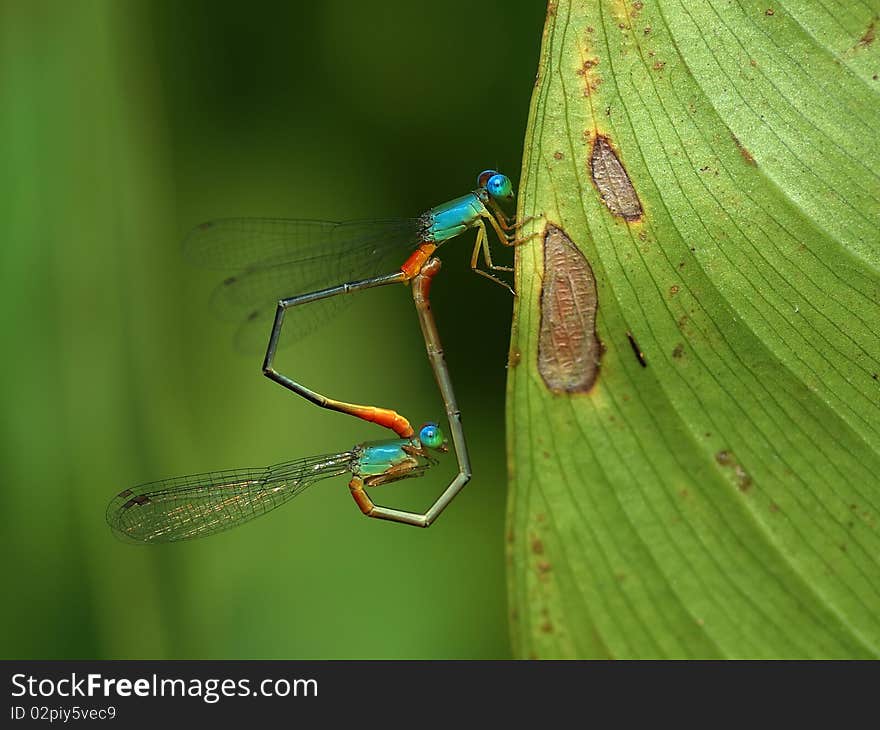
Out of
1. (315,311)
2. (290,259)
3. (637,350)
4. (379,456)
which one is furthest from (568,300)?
(290,259)

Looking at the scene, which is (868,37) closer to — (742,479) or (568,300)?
(568,300)

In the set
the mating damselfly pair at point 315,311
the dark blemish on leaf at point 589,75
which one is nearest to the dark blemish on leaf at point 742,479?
the dark blemish on leaf at point 589,75

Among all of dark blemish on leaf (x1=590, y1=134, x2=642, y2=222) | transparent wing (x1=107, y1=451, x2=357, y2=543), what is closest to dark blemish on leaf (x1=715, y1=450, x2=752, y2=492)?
dark blemish on leaf (x1=590, y1=134, x2=642, y2=222)

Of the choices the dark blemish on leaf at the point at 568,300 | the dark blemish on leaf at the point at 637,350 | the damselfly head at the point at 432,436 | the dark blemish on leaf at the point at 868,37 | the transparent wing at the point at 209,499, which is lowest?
the dark blemish on leaf at the point at 637,350

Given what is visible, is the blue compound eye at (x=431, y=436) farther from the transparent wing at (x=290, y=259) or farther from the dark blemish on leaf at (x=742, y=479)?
the dark blemish on leaf at (x=742, y=479)

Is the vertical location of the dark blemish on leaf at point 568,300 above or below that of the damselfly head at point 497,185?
below

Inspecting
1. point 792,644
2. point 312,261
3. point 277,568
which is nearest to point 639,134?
point 792,644

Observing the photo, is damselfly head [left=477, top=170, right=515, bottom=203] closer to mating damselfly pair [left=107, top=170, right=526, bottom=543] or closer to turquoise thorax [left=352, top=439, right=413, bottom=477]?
mating damselfly pair [left=107, top=170, right=526, bottom=543]
